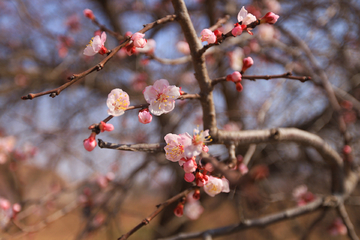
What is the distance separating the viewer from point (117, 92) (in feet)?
3.09

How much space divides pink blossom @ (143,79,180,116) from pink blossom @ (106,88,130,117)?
10cm

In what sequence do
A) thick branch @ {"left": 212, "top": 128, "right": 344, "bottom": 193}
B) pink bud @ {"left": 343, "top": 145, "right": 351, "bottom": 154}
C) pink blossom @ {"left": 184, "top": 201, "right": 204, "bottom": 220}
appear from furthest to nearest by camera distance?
pink blossom @ {"left": 184, "top": 201, "right": 204, "bottom": 220} < pink bud @ {"left": 343, "top": 145, "right": 351, "bottom": 154} < thick branch @ {"left": 212, "top": 128, "right": 344, "bottom": 193}

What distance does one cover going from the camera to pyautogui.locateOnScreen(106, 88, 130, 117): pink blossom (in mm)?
848

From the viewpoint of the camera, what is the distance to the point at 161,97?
3.04ft

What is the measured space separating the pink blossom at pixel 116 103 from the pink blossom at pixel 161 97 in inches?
4.0

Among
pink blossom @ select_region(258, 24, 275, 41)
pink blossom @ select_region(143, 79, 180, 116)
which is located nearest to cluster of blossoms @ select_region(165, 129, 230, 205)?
pink blossom @ select_region(143, 79, 180, 116)

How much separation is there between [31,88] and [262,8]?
12.7 feet

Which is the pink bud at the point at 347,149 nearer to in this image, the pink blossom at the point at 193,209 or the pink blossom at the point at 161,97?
the pink blossom at the point at 161,97

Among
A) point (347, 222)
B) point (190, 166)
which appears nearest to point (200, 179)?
point (190, 166)

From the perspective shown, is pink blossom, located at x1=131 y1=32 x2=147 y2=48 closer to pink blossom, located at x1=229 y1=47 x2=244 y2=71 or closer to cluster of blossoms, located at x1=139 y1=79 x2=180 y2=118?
cluster of blossoms, located at x1=139 y1=79 x2=180 y2=118

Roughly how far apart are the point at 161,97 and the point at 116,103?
7.4 inches

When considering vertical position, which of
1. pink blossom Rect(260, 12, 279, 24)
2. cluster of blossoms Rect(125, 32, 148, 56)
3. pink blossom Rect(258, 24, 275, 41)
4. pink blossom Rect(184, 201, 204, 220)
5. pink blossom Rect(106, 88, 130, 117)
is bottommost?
pink blossom Rect(184, 201, 204, 220)

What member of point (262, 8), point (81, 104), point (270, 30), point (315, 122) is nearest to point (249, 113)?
point (315, 122)

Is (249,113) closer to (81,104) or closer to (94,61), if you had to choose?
(94,61)
